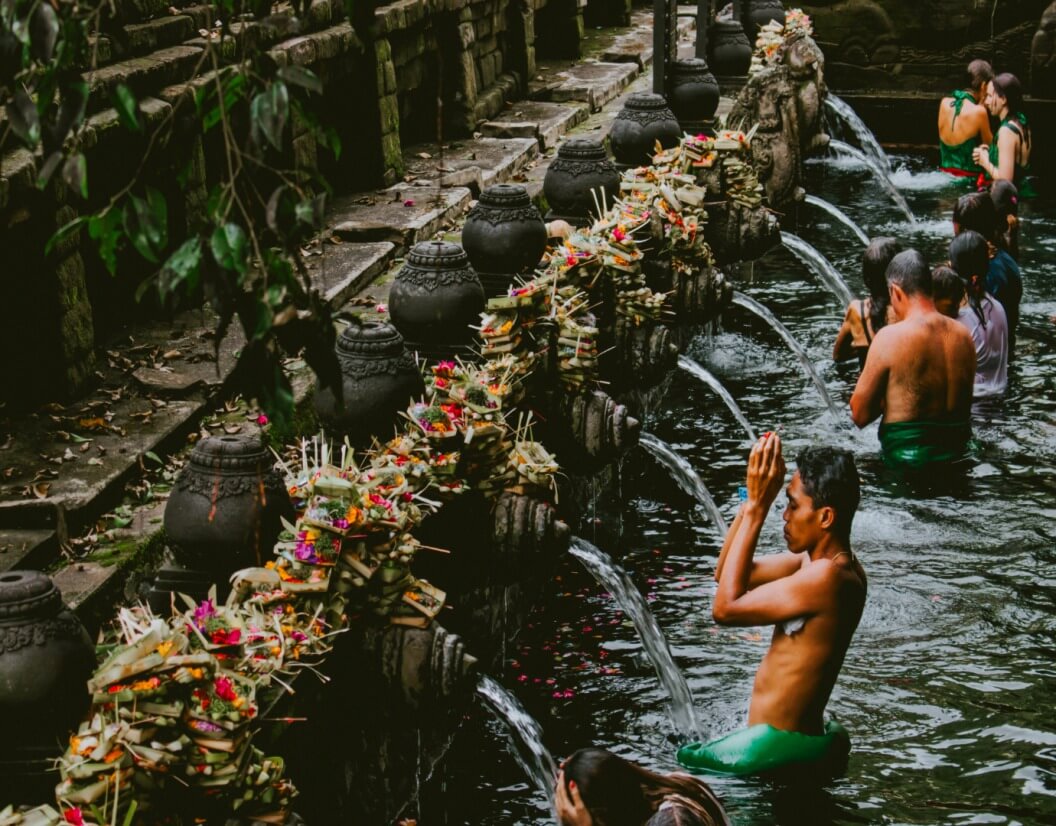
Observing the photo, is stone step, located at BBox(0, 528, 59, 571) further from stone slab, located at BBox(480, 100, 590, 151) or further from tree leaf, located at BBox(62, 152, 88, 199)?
stone slab, located at BBox(480, 100, 590, 151)

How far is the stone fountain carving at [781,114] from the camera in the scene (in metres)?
14.0

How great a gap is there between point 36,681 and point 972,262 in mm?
6744

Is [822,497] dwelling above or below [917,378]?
above

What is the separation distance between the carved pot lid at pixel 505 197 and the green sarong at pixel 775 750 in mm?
3127

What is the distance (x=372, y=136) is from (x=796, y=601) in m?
8.38

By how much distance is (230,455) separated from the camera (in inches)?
182

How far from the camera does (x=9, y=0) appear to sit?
2.62 meters

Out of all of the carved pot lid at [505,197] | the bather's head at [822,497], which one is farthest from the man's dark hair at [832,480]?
the carved pot lid at [505,197]

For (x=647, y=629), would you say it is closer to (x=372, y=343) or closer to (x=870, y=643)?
(x=870, y=643)

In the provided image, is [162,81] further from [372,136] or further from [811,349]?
[811,349]

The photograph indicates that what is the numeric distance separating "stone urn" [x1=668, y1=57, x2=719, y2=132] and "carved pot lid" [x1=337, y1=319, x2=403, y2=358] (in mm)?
7525

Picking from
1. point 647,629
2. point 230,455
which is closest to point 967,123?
point 647,629

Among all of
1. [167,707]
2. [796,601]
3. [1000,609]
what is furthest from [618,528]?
[167,707]

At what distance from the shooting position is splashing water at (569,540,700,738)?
20.9 ft
